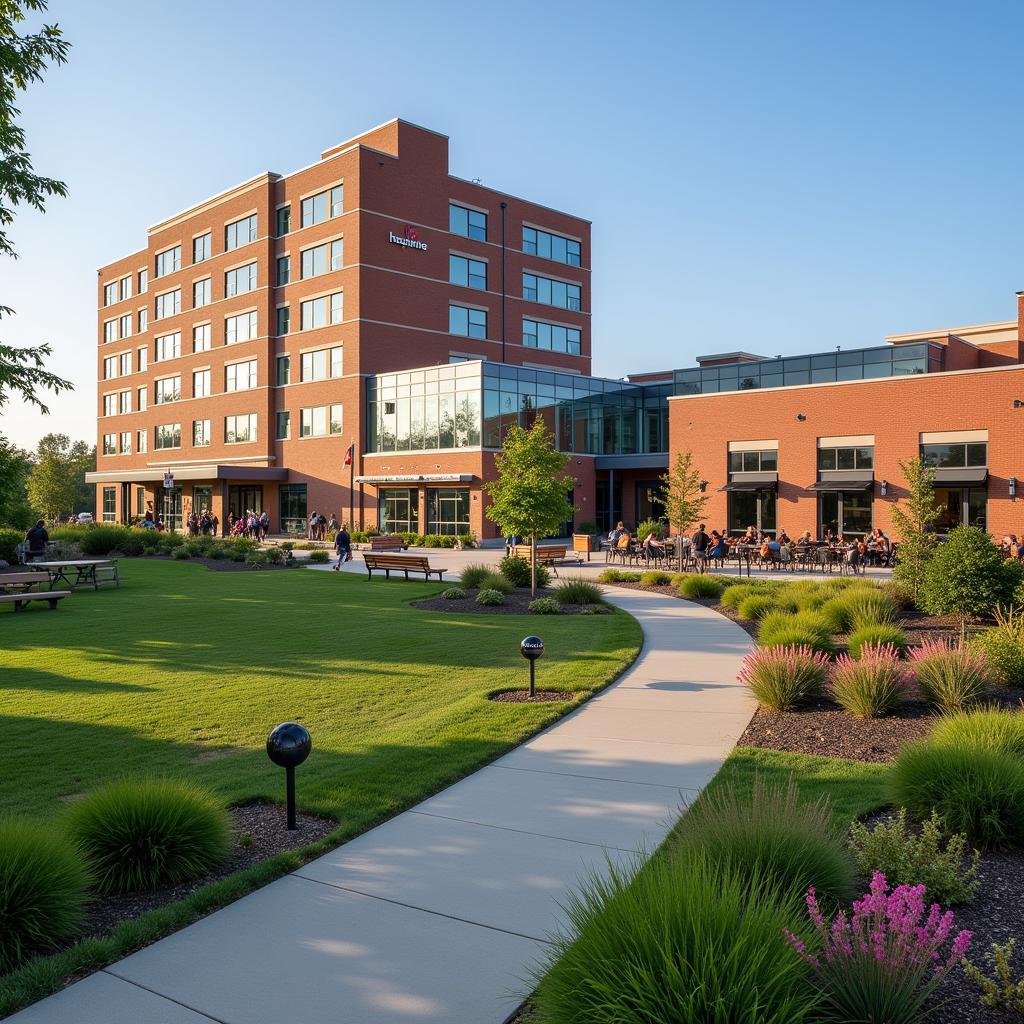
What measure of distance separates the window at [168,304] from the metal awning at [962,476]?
55.8 metres

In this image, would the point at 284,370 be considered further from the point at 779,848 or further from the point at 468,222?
the point at 779,848

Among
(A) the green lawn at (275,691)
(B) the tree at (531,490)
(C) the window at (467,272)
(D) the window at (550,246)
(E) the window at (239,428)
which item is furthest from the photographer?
(D) the window at (550,246)

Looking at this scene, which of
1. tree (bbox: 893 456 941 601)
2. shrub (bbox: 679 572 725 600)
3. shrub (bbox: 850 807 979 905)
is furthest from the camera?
shrub (bbox: 679 572 725 600)

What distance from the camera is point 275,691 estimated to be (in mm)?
10344

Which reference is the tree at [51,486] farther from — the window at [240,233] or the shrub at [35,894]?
the shrub at [35,894]

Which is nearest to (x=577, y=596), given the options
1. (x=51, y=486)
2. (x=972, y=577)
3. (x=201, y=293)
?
(x=972, y=577)

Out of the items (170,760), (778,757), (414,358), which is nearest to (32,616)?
(170,760)

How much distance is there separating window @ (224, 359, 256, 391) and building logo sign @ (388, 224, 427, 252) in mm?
13928

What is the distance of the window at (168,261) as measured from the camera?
65.1m

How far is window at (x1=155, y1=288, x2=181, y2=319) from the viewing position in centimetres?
6488

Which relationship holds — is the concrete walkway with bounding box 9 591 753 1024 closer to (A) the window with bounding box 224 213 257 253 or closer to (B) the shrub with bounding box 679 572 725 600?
(B) the shrub with bounding box 679 572 725 600

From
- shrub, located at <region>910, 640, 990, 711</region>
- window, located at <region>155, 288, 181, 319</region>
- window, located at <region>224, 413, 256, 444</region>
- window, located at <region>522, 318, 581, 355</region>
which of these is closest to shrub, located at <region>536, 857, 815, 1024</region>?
shrub, located at <region>910, 640, 990, 711</region>

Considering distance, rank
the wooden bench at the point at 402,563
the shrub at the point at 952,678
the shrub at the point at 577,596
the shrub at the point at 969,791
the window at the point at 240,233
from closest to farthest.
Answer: the shrub at the point at 969,791 → the shrub at the point at 952,678 → the shrub at the point at 577,596 → the wooden bench at the point at 402,563 → the window at the point at 240,233

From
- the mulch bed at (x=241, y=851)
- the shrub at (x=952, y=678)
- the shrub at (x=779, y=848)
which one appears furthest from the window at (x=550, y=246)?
the shrub at (x=779, y=848)
